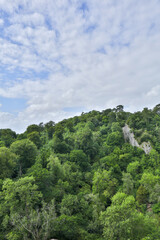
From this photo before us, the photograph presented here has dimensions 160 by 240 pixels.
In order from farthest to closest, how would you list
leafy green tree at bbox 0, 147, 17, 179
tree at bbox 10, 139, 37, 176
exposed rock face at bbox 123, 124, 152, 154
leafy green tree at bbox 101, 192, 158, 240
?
exposed rock face at bbox 123, 124, 152, 154 < tree at bbox 10, 139, 37, 176 < leafy green tree at bbox 0, 147, 17, 179 < leafy green tree at bbox 101, 192, 158, 240

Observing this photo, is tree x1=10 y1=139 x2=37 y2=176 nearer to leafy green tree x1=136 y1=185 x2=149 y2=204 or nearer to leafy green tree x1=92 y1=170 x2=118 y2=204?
leafy green tree x1=92 y1=170 x2=118 y2=204

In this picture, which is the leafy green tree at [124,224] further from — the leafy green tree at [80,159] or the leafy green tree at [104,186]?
the leafy green tree at [80,159]

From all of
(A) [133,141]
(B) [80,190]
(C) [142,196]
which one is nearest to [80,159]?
(B) [80,190]

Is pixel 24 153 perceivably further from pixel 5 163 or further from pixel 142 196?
pixel 142 196

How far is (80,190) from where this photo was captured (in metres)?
31.5

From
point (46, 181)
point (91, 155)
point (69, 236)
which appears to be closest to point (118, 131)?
point (91, 155)

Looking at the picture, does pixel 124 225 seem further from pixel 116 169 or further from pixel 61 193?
pixel 116 169

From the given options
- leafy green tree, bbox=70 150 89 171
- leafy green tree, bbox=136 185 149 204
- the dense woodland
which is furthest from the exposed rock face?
leafy green tree, bbox=70 150 89 171

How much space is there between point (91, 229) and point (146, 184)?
17.2 meters

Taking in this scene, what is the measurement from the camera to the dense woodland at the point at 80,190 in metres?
17.5

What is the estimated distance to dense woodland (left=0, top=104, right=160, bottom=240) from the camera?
17500 millimetres

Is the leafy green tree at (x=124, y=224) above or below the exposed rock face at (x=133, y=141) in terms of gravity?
below

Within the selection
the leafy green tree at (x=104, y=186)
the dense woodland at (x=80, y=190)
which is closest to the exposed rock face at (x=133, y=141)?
the dense woodland at (x=80, y=190)

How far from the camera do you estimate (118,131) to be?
60.2 metres
